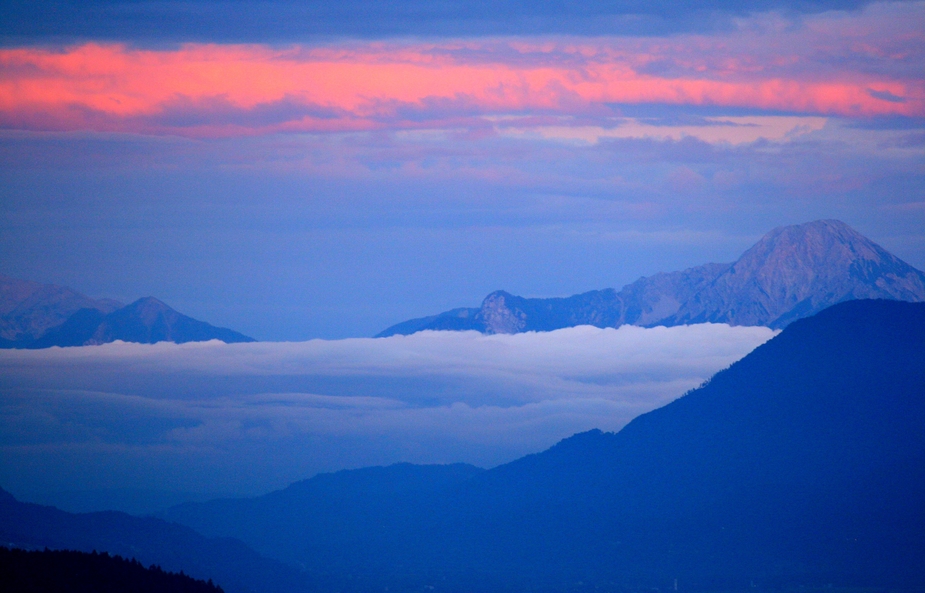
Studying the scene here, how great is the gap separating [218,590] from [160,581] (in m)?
A: 12.2

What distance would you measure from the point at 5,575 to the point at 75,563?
1174 cm

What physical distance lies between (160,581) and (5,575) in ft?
67.4

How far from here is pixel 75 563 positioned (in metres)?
173

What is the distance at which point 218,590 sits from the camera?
609 ft

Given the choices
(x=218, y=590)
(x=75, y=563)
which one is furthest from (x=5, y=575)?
(x=218, y=590)

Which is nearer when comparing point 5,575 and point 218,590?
point 5,575

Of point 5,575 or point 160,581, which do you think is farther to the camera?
point 160,581

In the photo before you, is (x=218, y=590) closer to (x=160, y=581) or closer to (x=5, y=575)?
(x=160, y=581)

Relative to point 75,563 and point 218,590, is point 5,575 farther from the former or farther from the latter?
point 218,590

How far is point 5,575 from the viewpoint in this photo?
163 m

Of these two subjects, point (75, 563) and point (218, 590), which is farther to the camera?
point (218, 590)

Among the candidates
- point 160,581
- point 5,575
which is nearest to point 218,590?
point 160,581

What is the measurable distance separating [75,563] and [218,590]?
838 inches
